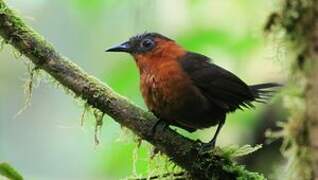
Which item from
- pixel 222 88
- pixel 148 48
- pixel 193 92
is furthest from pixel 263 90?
pixel 148 48

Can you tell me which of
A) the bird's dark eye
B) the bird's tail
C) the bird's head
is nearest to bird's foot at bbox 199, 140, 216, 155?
the bird's tail

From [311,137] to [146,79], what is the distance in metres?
1.92

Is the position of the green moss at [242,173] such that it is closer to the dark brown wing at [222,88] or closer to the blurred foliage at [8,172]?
the dark brown wing at [222,88]

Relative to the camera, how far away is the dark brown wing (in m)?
3.36

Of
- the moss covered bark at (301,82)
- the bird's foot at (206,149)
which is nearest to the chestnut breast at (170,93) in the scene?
the bird's foot at (206,149)

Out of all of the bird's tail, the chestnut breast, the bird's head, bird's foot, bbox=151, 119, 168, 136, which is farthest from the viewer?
the bird's head

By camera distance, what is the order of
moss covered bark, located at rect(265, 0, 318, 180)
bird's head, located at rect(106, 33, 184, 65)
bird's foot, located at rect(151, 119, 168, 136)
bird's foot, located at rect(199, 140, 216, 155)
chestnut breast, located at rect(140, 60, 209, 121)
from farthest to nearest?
A: bird's head, located at rect(106, 33, 184, 65), chestnut breast, located at rect(140, 60, 209, 121), bird's foot, located at rect(151, 119, 168, 136), bird's foot, located at rect(199, 140, 216, 155), moss covered bark, located at rect(265, 0, 318, 180)

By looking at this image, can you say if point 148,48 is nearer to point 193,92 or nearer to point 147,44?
point 147,44

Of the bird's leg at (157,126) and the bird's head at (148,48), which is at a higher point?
the bird's head at (148,48)

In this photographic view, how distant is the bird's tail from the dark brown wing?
0.16 m

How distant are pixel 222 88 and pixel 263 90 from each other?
42 centimetres

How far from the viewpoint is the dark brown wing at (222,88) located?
336 centimetres

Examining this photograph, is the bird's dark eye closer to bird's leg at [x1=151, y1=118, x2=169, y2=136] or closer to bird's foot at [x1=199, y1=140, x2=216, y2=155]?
bird's leg at [x1=151, y1=118, x2=169, y2=136]

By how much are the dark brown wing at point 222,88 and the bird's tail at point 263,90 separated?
0.16 meters
